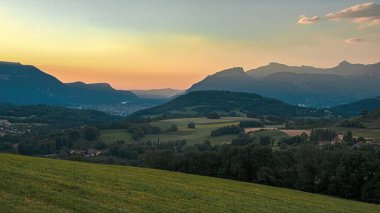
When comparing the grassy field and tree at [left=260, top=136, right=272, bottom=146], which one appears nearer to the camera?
the grassy field

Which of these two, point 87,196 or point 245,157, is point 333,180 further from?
point 87,196

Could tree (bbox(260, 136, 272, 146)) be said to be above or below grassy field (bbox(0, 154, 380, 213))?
below

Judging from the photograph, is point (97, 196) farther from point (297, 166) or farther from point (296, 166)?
point (296, 166)

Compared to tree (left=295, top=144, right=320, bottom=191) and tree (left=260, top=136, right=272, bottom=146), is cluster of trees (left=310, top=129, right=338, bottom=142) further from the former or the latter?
tree (left=295, top=144, right=320, bottom=191)

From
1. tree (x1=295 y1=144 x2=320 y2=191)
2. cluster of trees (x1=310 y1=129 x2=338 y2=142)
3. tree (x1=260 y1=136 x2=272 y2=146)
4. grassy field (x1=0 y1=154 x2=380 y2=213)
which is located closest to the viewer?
grassy field (x1=0 y1=154 x2=380 y2=213)

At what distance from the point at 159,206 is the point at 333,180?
195 feet

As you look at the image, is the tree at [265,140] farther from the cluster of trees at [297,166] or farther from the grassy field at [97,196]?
the grassy field at [97,196]

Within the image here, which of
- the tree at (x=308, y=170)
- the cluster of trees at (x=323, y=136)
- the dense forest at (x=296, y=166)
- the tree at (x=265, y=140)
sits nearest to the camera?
the dense forest at (x=296, y=166)

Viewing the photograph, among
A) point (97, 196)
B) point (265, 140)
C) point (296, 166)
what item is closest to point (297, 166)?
point (296, 166)

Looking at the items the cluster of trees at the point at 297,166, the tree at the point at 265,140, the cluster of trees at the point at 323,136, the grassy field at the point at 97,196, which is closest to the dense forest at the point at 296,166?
the cluster of trees at the point at 297,166

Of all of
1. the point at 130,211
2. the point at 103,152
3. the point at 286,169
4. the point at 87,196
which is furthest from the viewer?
the point at 103,152

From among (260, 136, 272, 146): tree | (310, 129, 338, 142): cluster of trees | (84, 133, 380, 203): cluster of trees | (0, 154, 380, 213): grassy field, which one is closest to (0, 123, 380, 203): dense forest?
(84, 133, 380, 203): cluster of trees

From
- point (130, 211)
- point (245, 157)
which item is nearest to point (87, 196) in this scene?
point (130, 211)

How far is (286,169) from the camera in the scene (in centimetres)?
9400
